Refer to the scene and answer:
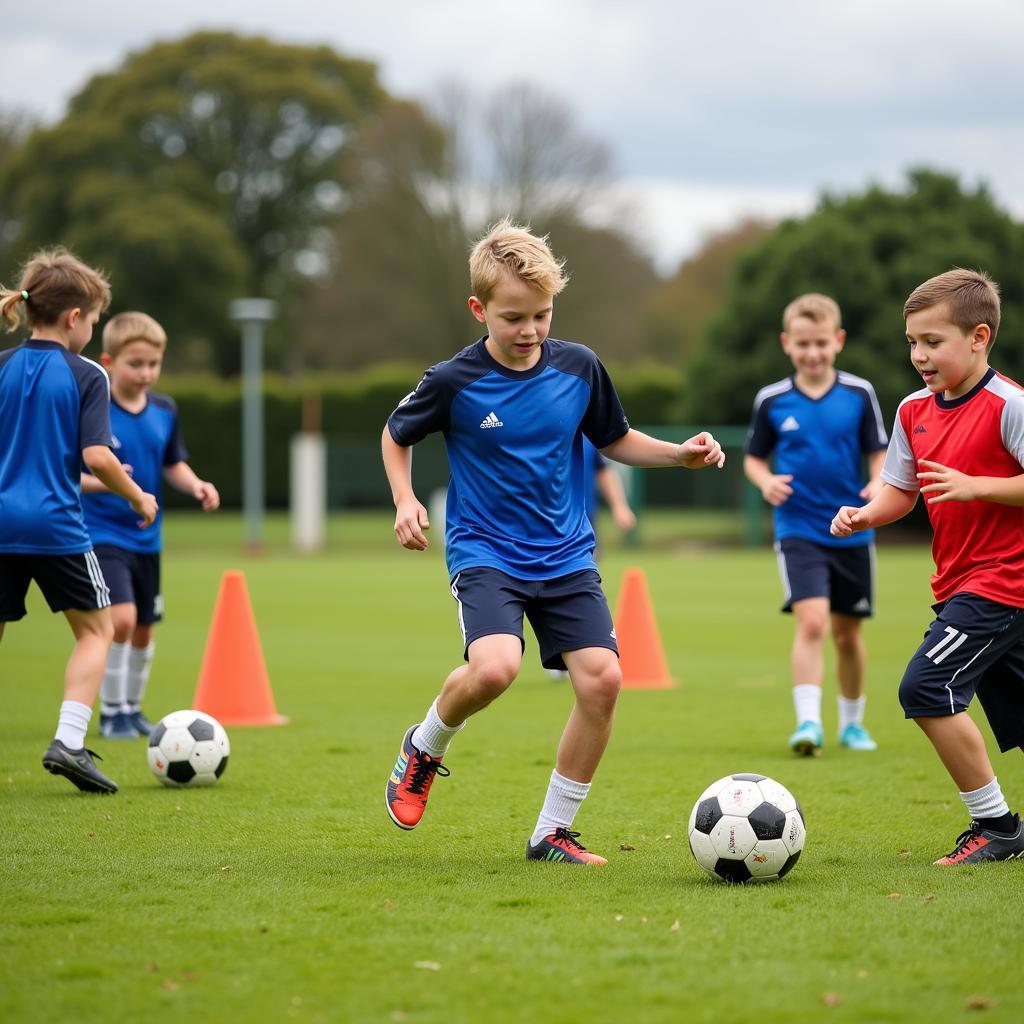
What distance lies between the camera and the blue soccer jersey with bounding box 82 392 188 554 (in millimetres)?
8586

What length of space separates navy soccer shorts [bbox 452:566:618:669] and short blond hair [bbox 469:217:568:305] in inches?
40.7

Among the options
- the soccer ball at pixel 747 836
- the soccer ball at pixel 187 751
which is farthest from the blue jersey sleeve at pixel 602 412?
the soccer ball at pixel 187 751

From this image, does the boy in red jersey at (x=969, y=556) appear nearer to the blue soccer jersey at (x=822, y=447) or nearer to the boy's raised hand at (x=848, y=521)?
the boy's raised hand at (x=848, y=521)

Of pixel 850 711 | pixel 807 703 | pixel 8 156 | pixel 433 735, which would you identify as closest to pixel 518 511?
pixel 433 735

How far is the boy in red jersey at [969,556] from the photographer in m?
5.16

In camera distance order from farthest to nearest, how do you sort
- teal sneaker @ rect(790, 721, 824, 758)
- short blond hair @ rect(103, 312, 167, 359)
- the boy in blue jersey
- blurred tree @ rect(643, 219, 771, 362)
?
blurred tree @ rect(643, 219, 771, 362) → short blond hair @ rect(103, 312, 167, 359) → the boy in blue jersey → teal sneaker @ rect(790, 721, 824, 758)

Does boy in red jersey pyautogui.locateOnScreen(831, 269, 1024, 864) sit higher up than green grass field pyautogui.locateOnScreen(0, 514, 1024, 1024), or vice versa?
boy in red jersey pyautogui.locateOnScreen(831, 269, 1024, 864)

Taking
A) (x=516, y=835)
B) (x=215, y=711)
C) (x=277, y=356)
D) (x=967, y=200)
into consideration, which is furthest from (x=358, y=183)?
(x=516, y=835)

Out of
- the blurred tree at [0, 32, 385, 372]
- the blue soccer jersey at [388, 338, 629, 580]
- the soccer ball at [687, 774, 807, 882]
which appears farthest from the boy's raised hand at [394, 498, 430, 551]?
the blurred tree at [0, 32, 385, 372]

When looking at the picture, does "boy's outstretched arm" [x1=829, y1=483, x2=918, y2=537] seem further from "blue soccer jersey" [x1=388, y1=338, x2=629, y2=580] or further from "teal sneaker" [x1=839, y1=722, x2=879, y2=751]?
"teal sneaker" [x1=839, y1=722, x2=879, y2=751]

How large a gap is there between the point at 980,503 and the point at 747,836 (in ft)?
4.93

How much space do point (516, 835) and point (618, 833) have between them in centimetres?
41

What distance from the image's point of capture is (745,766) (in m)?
7.39

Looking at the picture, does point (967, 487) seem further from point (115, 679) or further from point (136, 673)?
point (136, 673)
